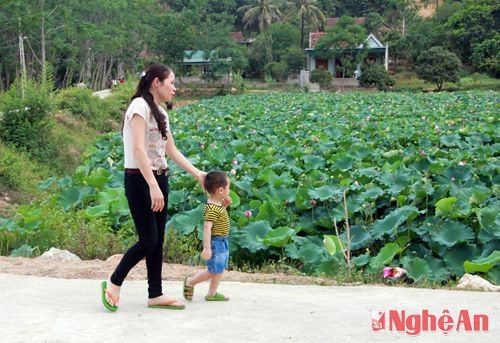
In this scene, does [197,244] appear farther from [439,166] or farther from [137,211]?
[439,166]

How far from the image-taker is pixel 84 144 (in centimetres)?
1783

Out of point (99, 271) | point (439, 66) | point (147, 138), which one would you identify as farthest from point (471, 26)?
point (147, 138)

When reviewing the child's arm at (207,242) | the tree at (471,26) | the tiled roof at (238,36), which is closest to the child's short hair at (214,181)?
the child's arm at (207,242)

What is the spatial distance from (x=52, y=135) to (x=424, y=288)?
1225cm

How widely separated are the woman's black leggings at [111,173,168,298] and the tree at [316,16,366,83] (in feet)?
139

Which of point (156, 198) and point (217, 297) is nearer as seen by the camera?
point (156, 198)

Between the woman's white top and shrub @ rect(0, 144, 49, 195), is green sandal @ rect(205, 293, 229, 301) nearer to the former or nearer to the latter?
the woman's white top

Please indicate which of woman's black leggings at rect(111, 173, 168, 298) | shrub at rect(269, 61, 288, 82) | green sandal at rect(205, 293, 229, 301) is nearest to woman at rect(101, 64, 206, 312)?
woman's black leggings at rect(111, 173, 168, 298)

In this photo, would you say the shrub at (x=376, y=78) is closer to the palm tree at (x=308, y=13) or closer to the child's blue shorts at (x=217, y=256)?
the palm tree at (x=308, y=13)

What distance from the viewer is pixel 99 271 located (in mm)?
5125

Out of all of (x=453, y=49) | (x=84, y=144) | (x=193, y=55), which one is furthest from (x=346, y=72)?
(x=84, y=144)
